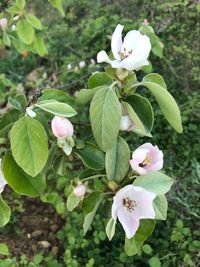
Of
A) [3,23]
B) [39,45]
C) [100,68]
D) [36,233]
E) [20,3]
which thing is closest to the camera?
[20,3]

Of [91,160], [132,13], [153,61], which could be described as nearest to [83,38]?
[132,13]

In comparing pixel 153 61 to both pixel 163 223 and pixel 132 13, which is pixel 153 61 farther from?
pixel 163 223

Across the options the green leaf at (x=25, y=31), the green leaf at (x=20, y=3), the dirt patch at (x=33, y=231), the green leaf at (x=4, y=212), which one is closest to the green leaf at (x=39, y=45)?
the green leaf at (x=25, y=31)

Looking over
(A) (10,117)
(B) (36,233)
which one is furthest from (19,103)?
(B) (36,233)

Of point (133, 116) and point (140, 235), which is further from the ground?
point (133, 116)

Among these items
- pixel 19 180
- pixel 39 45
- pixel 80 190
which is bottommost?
pixel 39 45

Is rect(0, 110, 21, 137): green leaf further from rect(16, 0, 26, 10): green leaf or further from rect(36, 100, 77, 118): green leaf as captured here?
rect(16, 0, 26, 10): green leaf

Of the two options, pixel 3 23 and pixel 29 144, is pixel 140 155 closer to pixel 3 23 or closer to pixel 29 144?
pixel 29 144
